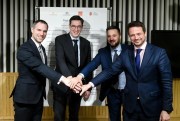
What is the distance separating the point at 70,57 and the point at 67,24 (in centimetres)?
100

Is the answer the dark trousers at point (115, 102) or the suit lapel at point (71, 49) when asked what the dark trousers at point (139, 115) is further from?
the suit lapel at point (71, 49)

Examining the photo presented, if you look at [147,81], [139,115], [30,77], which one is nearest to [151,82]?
[147,81]

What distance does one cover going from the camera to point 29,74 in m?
2.87

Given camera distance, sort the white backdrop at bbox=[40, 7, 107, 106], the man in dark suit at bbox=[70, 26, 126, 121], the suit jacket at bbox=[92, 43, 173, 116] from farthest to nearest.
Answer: the white backdrop at bbox=[40, 7, 107, 106]
the man in dark suit at bbox=[70, 26, 126, 121]
the suit jacket at bbox=[92, 43, 173, 116]

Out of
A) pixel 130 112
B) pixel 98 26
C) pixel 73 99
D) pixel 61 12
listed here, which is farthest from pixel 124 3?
pixel 130 112

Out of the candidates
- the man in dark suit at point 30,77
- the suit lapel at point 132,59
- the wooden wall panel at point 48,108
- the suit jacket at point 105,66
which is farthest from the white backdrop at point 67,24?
the suit lapel at point 132,59

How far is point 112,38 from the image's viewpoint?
3438mm

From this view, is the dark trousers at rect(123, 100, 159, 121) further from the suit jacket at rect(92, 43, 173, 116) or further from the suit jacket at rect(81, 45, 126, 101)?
the suit jacket at rect(81, 45, 126, 101)

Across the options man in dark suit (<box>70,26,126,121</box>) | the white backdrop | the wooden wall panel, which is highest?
the white backdrop

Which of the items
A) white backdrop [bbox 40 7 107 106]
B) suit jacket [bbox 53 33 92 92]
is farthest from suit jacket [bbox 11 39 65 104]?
white backdrop [bbox 40 7 107 106]

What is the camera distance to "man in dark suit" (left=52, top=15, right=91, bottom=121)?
3566 mm

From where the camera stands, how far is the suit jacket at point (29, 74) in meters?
2.83

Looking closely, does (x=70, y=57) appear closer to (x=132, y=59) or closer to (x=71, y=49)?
(x=71, y=49)

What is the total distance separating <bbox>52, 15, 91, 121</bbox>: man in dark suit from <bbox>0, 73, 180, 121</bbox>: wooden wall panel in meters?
1.12
